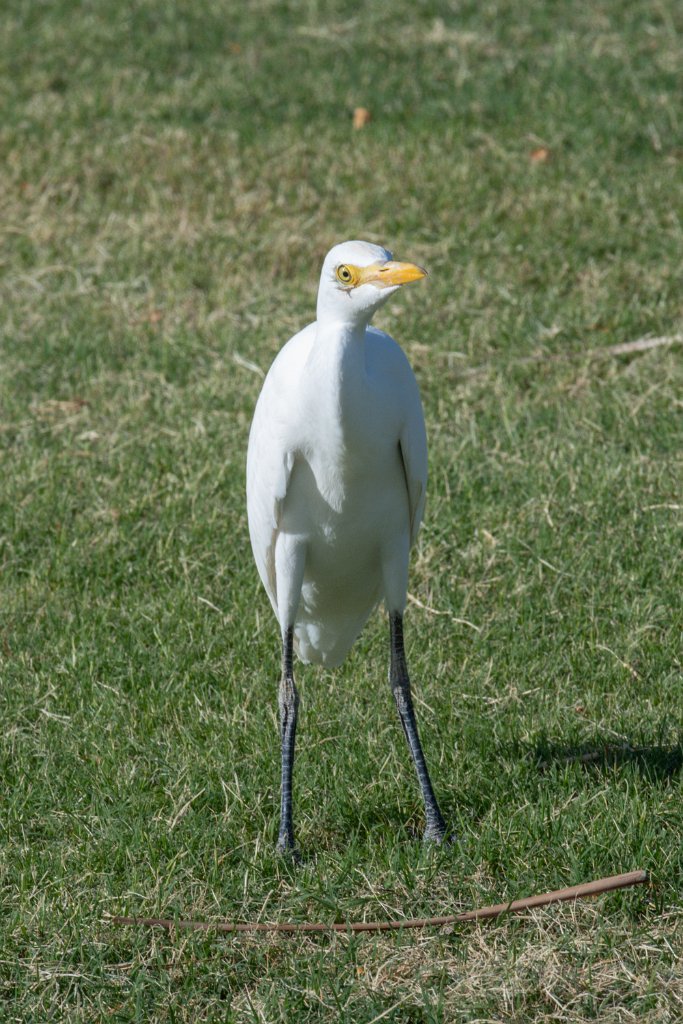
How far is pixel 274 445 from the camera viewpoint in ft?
11.4

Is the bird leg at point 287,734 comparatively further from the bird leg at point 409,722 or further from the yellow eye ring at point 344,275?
the yellow eye ring at point 344,275

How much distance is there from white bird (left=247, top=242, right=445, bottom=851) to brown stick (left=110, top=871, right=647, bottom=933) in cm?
33

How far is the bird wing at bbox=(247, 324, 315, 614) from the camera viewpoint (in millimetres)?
3436

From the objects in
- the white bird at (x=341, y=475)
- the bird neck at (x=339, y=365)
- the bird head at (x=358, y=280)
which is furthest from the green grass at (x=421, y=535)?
the bird head at (x=358, y=280)

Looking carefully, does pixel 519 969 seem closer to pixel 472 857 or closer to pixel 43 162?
pixel 472 857

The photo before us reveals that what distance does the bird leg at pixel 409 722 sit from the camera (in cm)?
368

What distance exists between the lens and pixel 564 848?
3.47 meters

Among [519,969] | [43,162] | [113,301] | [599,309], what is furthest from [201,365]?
[519,969]

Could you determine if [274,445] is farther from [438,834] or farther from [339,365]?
[438,834]

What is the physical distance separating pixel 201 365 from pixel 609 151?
2782 mm

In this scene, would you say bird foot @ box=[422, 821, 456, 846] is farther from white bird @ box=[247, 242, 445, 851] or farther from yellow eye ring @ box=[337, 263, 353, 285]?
yellow eye ring @ box=[337, 263, 353, 285]

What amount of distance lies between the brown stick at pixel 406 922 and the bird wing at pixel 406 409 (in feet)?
3.43

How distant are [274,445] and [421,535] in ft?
5.42

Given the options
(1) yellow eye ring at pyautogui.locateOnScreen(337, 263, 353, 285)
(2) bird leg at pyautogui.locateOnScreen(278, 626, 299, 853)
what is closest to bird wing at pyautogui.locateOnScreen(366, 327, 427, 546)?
(1) yellow eye ring at pyautogui.locateOnScreen(337, 263, 353, 285)
